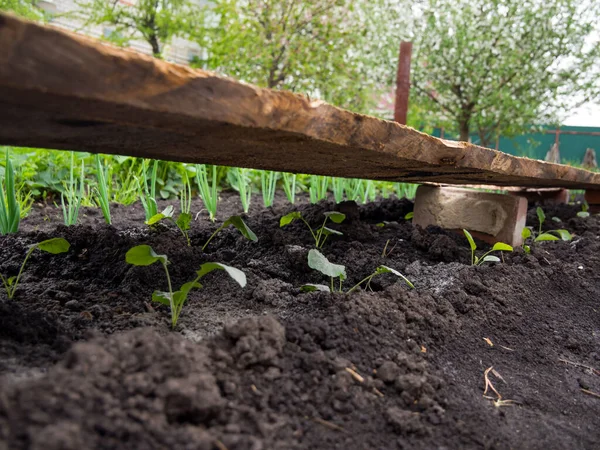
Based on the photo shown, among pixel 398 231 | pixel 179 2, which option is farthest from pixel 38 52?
pixel 179 2

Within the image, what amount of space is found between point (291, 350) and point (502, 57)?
6.02 meters

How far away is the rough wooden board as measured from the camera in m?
0.64

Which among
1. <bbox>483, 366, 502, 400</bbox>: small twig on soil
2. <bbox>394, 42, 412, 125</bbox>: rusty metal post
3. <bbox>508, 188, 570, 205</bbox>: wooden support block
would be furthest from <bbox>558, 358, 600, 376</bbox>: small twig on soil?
<bbox>394, 42, 412, 125</bbox>: rusty metal post

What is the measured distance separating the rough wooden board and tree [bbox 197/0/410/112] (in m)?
4.13

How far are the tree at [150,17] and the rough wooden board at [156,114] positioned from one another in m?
4.49

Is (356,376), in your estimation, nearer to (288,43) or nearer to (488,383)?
(488,383)

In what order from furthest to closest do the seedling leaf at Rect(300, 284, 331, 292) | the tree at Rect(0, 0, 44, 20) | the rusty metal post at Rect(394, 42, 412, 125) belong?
the rusty metal post at Rect(394, 42, 412, 125) → the tree at Rect(0, 0, 44, 20) → the seedling leaf at Rect(300, 284, 331, 292)

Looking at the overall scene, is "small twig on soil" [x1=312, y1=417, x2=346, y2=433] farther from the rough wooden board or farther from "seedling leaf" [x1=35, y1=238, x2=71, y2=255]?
"seedling leaf" [x1=35, y1=238, x2=71, y2=255]

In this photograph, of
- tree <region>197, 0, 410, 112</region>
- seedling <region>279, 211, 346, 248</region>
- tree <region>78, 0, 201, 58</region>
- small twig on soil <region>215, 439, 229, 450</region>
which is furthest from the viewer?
tree <region>197, 0, 410, 112</region>

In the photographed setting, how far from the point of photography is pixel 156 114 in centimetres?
80

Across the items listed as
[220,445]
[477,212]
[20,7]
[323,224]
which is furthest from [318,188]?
[20,7]

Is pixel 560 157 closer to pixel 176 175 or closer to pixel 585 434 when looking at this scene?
pixel 176 175

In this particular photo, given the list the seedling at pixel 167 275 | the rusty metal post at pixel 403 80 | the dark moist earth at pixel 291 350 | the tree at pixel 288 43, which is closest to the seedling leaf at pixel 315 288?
the dark moist earth at pixel 291 350

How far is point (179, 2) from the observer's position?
542cm
